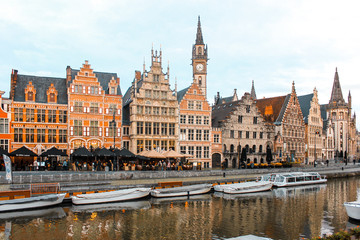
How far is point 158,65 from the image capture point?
50.8 meters

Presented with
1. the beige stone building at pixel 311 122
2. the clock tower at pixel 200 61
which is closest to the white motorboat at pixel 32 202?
the clock tower at pixel 200 61

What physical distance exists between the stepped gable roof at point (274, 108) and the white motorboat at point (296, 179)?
75.0ft

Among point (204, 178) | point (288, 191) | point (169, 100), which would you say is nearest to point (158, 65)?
point (169, 100)

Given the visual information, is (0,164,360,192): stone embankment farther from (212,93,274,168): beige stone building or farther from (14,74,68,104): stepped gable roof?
(14,74,68,104): stepped gable roof

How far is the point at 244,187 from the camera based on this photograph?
3550 cm

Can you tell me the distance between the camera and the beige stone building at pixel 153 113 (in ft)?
161

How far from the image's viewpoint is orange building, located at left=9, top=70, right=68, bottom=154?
143ft

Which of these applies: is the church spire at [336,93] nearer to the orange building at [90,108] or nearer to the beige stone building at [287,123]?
the beige stone building at [287,123]

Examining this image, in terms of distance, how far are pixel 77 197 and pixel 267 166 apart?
1218 inches

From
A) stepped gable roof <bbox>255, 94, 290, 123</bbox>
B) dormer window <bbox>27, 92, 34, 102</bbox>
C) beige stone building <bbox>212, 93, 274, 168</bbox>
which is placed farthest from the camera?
stepped gable roof <bbox>255, 94, 290, 123</bbox>

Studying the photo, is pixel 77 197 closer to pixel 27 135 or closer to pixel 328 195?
pixel 27 135

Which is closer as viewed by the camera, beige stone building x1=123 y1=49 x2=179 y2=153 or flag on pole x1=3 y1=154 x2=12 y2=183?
flag on pole x1=3 y1=154 x2=12 y2=183

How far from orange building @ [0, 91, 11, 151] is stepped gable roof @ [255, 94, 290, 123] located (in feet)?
147

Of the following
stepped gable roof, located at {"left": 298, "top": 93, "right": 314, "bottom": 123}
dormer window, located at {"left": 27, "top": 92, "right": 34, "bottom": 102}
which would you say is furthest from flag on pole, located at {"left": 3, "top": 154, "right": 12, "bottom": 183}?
stepped gable roof, located at {"left": 298, "top": 93, "right": 314, "bottom": 123}
